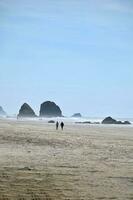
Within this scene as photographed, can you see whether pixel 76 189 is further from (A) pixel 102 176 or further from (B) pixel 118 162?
(B) pixel 118 162

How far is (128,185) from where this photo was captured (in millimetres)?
12531

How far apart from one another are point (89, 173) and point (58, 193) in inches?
139

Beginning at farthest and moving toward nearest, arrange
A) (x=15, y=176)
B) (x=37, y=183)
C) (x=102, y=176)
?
(x=102, y=176)
(x=15, y=176)
(x=37, y=183)

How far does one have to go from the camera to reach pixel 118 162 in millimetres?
18500

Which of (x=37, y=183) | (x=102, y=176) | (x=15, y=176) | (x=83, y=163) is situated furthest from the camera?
(x=83, y=163)

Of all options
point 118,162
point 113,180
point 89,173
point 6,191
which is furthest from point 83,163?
point 6,191

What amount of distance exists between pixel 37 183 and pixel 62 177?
1.42 metres

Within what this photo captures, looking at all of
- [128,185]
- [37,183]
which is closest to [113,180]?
[128,185]

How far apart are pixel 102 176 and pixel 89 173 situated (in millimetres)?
663

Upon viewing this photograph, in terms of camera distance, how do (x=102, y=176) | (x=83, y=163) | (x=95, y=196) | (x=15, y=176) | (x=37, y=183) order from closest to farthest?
(x=95, y=196)
(x=37, y=183)
(x=15, y=176)
(x=102, y=176)
(x=83, y=163)

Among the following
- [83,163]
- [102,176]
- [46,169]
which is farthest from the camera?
[83,163]

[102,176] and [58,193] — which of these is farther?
[102,176]

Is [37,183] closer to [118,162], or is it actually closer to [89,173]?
[89,173]

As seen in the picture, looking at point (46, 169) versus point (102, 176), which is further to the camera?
point (46, 169)
